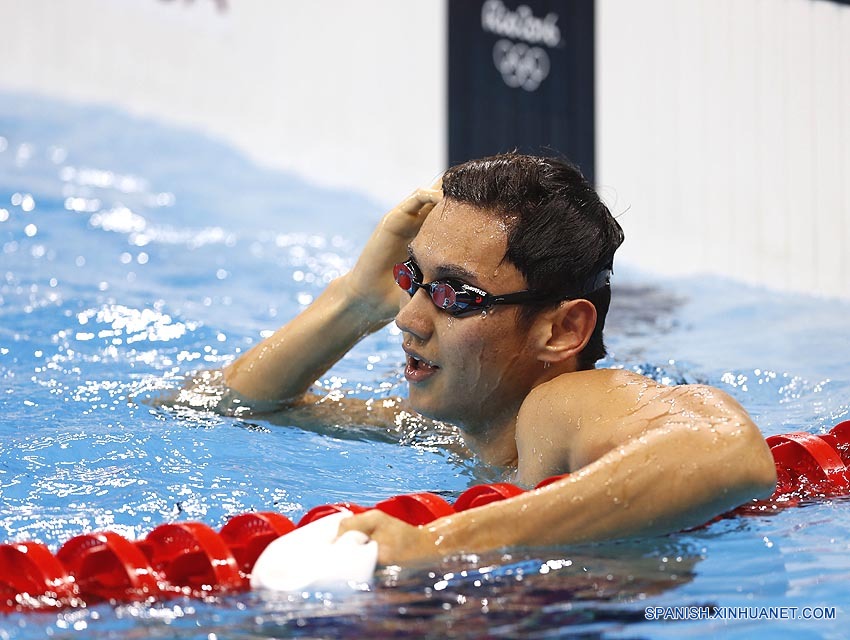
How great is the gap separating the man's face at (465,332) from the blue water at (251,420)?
40cm

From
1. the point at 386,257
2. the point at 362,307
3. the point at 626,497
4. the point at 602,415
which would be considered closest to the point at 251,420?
the point at 362,307

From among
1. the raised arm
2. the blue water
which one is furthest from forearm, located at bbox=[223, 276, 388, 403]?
the blue water

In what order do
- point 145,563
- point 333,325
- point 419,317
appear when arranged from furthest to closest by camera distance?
1. point 333,325
2. point 419,317
3. point 145,563

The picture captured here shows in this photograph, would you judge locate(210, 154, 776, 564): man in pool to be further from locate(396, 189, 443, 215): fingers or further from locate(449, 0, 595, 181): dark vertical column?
locate(449, 0, 595, 181): dark vertical column

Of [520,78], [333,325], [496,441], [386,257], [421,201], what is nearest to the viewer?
[496,441]

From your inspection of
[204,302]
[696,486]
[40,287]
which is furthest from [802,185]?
[696,486]

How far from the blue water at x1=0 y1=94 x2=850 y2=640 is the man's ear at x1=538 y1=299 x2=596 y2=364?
1.65ft

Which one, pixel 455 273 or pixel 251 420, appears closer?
pixel 455 273

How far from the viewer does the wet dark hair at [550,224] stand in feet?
7.79

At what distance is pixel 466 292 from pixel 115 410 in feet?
4.63

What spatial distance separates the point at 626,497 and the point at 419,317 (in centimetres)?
68

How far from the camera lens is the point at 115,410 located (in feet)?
11.0

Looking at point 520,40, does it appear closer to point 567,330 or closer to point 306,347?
point 306,347

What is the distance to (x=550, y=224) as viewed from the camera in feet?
7.80
